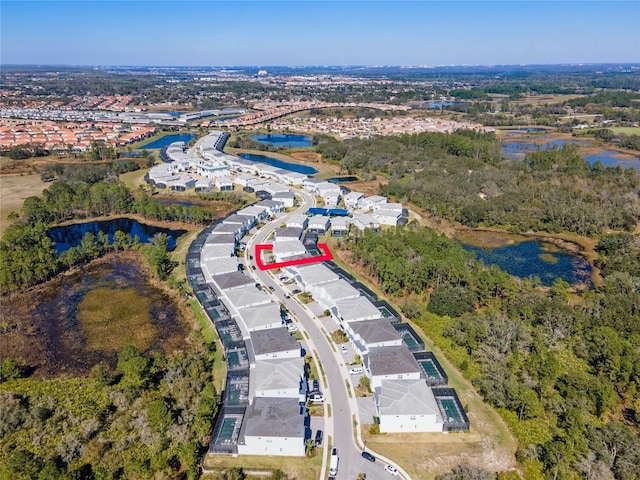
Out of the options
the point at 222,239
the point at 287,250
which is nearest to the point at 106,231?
the point at 222,239

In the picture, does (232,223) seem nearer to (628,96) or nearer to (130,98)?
(130,98)

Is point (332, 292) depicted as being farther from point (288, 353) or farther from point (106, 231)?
point (106, 231)

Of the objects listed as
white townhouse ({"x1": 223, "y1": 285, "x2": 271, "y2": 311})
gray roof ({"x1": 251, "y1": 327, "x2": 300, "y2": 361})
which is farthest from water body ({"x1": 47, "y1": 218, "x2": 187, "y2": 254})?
gray roof ({"x1": 251, "y1": 327, "x2": 300, "y2": 361})

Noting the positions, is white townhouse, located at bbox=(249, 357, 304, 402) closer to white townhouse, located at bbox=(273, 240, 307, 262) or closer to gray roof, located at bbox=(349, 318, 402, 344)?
gray roof, located at bbox=(349, 318, 402, 344)

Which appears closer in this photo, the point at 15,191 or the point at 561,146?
the point at 15,191

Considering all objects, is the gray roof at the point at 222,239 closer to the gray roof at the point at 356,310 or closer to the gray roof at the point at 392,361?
the gray roof at the point at 356,310

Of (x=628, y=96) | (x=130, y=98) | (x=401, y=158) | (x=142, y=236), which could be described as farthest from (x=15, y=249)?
(x=628, y=96)
